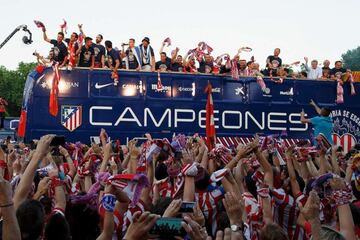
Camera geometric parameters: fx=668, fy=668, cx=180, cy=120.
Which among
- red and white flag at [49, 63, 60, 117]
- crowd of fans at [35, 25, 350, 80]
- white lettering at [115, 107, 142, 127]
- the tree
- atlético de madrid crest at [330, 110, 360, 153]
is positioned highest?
the tree

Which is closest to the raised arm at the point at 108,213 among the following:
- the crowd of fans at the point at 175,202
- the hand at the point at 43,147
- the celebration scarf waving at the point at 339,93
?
the crowd of fans at the point at 175,202

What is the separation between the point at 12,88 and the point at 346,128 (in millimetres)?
51203

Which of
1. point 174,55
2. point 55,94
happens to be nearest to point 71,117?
point 55,94

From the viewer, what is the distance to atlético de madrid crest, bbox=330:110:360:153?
1795 cm

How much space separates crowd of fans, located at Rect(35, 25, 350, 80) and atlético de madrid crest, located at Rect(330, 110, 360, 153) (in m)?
1.03

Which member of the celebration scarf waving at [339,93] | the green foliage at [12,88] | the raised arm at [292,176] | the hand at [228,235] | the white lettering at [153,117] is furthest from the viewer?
the green foliage at [12,88]

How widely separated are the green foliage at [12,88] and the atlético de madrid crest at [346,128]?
46202mm

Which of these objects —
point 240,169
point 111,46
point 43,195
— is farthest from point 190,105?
point 43,195

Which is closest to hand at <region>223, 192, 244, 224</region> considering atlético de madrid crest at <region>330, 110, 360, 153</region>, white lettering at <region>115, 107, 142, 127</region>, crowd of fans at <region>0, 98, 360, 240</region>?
crowd of fans at <region>0, 98, 360, 240</region>

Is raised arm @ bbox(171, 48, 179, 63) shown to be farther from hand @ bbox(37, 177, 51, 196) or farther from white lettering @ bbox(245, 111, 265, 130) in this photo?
hand @ bbox(37, 177, 51, 196)

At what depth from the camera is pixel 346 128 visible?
18125 mm

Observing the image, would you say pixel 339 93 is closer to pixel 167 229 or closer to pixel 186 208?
pixel 186 208

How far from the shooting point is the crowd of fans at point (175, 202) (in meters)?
3.49

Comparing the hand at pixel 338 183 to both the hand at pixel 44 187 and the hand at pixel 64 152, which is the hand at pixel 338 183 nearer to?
the hand at pixel 44 187
